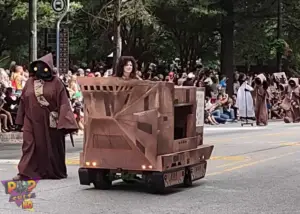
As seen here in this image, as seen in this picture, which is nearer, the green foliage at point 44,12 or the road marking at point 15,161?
the road marking at point 15,161

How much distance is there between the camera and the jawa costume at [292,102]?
986 inches

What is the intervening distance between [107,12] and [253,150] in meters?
9.56

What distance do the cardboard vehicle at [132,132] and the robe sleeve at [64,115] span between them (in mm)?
880

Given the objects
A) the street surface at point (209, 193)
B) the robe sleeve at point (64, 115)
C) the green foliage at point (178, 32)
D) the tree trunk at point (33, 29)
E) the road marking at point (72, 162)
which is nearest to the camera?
the street surface at point (209, 193)

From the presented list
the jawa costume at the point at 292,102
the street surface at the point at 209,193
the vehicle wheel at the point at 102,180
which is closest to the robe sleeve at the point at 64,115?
the street surface at the point at 209,193

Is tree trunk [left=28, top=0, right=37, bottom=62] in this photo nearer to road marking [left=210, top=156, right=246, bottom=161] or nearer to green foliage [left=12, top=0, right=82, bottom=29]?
green foliage [left=12, top=0, right=82, bottom=29]

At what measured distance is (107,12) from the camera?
23.8 metres

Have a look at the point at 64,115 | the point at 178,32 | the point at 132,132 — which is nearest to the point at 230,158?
the point at 64,115

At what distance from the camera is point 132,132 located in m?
9.64

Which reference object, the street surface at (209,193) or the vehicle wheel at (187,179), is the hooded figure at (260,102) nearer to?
the street surface at (209,193)

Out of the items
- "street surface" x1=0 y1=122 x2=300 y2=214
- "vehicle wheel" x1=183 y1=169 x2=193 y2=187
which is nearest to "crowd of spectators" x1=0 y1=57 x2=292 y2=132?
"street surface" x1=0 y1=122 x2=300 y2=214

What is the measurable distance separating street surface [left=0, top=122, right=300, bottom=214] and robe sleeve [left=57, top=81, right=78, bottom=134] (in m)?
0.87

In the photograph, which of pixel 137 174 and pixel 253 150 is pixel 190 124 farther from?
pixel 253 150
